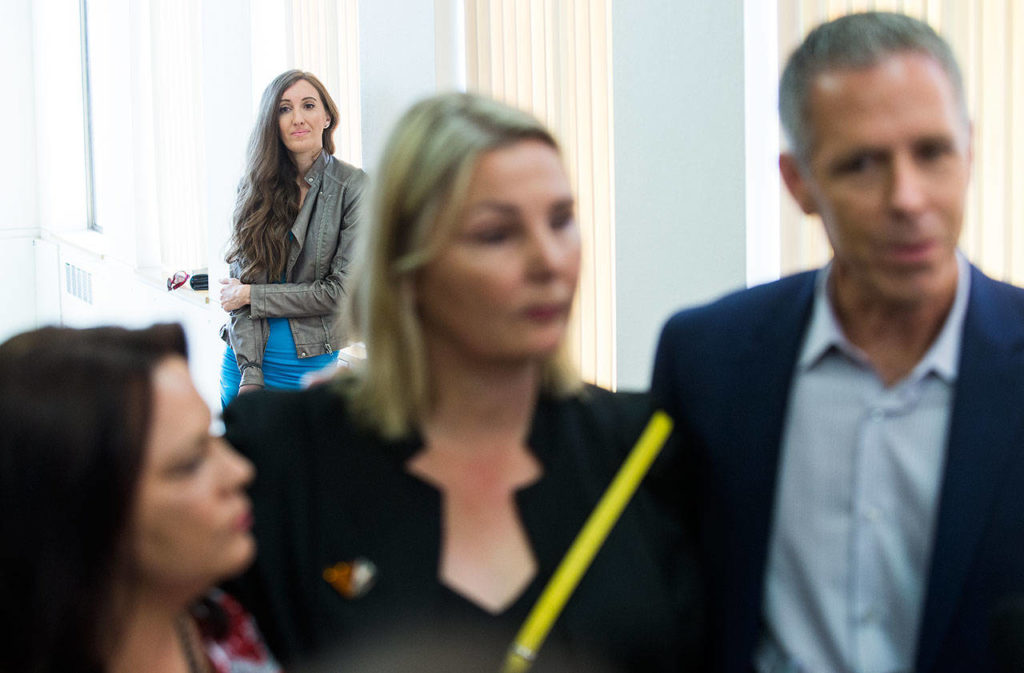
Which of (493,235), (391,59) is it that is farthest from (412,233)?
(391,59)

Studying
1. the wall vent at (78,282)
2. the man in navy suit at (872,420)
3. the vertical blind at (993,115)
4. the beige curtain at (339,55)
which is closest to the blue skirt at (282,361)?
the beige curtain at (339,55)

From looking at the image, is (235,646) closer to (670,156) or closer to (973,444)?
(973,444)

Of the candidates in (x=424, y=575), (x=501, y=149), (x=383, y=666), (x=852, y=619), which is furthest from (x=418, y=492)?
(x=852, y=619)

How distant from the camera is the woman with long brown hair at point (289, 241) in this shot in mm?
4188

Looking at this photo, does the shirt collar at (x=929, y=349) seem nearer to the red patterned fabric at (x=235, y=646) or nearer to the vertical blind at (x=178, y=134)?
the red patterned fabric at (x=235, y=646)

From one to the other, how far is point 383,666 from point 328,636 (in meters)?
0.07

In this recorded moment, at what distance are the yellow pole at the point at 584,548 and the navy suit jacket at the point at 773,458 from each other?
0.32 feet

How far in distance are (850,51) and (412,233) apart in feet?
1.85

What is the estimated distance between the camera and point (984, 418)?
53.1 inches

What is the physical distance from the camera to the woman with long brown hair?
4.19 m

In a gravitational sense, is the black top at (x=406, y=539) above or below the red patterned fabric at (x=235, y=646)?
above

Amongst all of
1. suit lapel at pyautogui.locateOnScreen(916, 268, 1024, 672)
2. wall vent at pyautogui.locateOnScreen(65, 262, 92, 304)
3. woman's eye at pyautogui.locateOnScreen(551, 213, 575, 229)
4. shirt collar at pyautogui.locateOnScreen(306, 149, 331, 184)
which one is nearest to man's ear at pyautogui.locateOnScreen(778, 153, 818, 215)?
suit lapel at pyautogui.locateOnScreen(916, 268, 1024, 672)

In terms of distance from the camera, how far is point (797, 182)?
151 cm

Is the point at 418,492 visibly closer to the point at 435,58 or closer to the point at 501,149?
the point at 501,149
